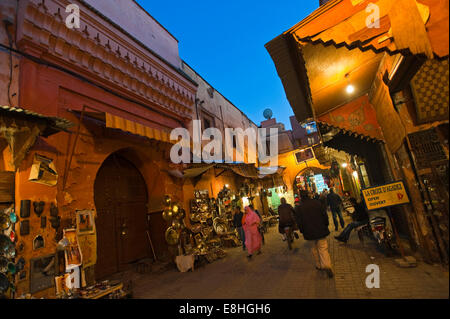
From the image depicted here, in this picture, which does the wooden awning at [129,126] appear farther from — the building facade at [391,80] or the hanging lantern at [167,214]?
the building facade at [391,80]

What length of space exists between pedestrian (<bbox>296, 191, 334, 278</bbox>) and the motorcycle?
1.51 m

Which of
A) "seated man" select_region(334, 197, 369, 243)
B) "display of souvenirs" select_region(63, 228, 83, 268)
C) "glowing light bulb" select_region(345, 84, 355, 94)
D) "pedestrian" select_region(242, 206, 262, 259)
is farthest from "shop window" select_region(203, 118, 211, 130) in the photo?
"display of souvenirs" select_region(63, 228, 83, 268)

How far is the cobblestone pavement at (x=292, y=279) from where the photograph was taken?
3.07 meters

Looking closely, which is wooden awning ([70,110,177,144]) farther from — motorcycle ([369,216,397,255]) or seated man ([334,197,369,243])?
seated man ([334,197,369,243])

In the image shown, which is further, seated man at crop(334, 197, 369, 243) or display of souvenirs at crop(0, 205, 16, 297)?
seated man at crop(334, 197, 369, 243)

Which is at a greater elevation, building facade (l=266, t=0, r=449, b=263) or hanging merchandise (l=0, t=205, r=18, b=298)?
building facade (l=266, t=0, r=449, b=263)

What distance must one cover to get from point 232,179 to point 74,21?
32.2 feet

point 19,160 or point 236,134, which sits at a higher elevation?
point 236,134

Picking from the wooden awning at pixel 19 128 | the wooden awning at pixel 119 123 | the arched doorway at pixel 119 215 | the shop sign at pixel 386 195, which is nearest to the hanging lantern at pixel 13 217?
the wooden awning at pixel 19 128

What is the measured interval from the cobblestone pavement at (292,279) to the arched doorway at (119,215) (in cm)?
80

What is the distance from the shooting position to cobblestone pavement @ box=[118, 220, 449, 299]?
3.07 meters

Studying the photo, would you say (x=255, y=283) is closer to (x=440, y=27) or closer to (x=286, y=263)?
(x=286, y=263)
